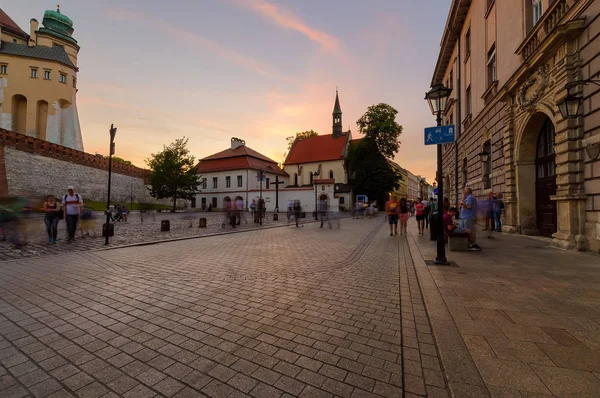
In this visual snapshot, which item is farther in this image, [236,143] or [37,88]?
[236,143]

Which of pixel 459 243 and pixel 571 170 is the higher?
pixel 571 170

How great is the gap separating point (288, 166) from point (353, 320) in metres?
63.1

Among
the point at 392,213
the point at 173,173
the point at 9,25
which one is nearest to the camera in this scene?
the point at 392,213

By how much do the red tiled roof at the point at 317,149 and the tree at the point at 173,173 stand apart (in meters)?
26.3

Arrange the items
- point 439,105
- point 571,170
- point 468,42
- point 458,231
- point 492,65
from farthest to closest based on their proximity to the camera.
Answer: point 468,42, point 492,65, point 458,231, point 571,170, point 439,105

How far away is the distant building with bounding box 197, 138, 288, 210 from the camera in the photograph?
5328cm

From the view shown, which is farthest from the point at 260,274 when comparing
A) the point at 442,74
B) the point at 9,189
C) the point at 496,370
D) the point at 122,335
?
the point at 9,189

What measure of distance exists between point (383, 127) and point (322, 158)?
17057 mm

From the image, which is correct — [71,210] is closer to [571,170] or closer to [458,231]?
[458,231]

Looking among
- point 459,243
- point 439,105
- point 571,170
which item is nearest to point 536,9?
point 571,170

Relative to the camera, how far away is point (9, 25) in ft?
157

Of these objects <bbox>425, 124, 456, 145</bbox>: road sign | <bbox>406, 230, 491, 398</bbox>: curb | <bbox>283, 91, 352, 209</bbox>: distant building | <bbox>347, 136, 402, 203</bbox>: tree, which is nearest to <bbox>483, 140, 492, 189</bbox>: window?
<bbox>425, 124, 456, 145</bbox>: road sign

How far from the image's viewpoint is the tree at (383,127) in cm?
4822

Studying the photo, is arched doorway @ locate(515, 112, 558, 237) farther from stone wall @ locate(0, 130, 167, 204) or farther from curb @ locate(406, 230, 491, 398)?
stone wall @ locate(0, 130, 167, 204)
